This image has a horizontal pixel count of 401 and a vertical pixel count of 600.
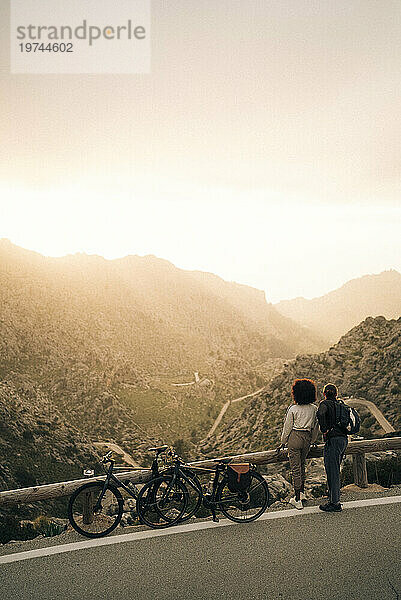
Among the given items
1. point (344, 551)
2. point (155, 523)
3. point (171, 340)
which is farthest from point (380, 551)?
point (171, 340)

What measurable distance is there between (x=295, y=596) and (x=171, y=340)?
141903 mm

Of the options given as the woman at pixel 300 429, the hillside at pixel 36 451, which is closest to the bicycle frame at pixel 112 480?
the woman at pixel 300 429

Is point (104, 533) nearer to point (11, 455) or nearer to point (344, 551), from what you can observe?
point (344, 551)

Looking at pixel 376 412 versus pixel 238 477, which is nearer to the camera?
pixel 238 477

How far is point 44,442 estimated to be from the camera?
54.2 m

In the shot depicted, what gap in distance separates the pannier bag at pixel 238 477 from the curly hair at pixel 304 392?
1474 mm

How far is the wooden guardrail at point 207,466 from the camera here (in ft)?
27.6

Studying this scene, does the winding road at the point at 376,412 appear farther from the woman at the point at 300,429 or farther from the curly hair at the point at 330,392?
the curly hair at the point at 330,392

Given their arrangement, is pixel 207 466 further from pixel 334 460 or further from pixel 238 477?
pixel 334 460

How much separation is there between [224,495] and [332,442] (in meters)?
1.97

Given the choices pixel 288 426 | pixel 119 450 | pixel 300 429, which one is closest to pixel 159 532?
pixel 288 426

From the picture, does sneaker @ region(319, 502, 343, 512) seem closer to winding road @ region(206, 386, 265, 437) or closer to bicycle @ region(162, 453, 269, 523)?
bicycle @ region(162, 453, 269, 523)

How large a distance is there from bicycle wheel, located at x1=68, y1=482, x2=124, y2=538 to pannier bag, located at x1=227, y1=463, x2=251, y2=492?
1700mm

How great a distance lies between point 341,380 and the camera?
62.2m
